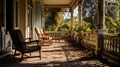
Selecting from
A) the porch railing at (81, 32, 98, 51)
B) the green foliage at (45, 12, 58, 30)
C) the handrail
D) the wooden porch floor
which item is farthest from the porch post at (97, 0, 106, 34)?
the green foliage at (45, 12, 58, 30)

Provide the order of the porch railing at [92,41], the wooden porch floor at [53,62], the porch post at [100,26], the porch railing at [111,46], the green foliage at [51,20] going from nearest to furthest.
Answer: the wooden porch floor at [53,62]
the porch railing at [111,46]
the porch post at [100,26]
the porch railing at [92,41]
the green foliage at [51,20]

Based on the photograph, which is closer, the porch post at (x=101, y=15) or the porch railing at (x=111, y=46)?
the porch railing at (x=111, y=46)

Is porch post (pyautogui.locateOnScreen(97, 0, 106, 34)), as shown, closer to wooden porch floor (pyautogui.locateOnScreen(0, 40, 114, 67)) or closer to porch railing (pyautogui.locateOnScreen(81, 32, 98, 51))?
porch railing (pyautogui.locateOnScreen(81, 32, 98, 51))

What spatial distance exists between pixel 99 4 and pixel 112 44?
2012 mm

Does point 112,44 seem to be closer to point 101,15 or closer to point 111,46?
point 111,46

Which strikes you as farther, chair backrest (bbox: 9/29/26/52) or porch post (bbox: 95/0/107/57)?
porch post (bbox: 95/0/107/57)

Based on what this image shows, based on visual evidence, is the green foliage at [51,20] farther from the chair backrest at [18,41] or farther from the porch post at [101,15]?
the chair backrest at [18,41]

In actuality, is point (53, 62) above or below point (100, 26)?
below

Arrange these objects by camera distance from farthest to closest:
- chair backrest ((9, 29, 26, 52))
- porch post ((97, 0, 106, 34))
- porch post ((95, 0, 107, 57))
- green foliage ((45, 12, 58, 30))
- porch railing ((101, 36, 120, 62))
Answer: green foliage ((45, 12, 58, 30)), porch post ((97, 0, 106, 34)), porch post ((95, 0, 107, 57)), chair backrest ((9, 29, 26, 52)), porch railing ((101, 36, 120, 62))

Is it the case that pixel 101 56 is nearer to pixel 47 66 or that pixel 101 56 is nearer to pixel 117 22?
pixel 117 22

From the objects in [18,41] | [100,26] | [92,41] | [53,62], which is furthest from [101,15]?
[18,41]

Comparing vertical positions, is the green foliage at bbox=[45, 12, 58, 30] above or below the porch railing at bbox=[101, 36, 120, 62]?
above

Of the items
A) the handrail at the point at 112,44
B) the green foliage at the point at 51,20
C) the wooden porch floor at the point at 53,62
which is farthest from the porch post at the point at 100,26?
the green foliage at the point at 51,20

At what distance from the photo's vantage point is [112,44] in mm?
7137
